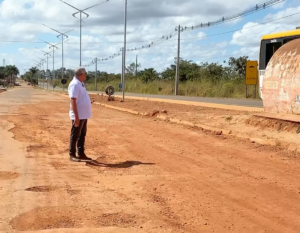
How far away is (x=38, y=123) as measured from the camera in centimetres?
1359

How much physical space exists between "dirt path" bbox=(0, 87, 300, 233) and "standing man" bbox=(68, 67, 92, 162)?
31 cm

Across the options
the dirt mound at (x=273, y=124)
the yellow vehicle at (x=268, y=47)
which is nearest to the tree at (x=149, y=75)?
the yellow vehicle at (x=268, y=47)

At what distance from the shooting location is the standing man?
24.2ft

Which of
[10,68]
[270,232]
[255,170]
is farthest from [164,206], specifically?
[10,68]

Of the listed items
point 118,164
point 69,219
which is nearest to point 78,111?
point 118,164

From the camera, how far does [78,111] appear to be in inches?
295

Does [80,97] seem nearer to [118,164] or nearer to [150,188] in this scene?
[118,164]

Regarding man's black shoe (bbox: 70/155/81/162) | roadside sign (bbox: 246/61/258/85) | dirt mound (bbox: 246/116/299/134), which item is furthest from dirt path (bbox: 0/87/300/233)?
roadside sign (bbox: 246/61/258/85)

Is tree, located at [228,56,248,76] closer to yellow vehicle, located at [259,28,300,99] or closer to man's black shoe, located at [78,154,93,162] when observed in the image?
yellow vehicle, located at [259,28,300,99]

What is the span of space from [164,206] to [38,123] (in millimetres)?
9573

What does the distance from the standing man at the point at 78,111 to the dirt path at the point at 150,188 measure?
314 mm

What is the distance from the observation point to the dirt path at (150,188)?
434 cm

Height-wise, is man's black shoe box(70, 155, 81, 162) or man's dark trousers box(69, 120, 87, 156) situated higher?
man's dark trousers box(69, 120, 87, 156)

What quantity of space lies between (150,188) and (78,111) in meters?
2.52
